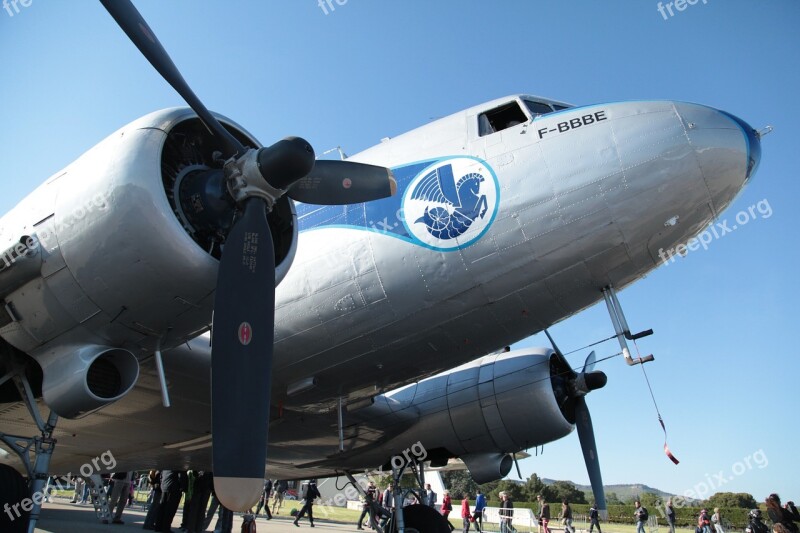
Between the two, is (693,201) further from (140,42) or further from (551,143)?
(140,42)

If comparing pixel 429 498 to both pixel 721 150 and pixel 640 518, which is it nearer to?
pixel 640 518

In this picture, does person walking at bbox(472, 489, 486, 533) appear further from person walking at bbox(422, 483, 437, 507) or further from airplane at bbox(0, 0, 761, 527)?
airplane at bbox(0, 0, 761, 527)

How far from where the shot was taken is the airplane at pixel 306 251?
4934 mm

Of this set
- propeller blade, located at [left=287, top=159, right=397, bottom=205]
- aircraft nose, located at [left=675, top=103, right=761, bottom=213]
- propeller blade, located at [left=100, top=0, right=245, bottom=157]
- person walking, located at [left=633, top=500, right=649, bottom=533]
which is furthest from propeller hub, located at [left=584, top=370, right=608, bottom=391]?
person walking, located at [left=633, top=500, right=649, bottom=533]

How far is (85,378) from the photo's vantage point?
507 centimetres

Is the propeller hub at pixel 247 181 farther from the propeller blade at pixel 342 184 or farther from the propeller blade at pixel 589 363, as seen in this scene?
the propeller blade at pixel 589 363

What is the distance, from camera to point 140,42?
5047mm

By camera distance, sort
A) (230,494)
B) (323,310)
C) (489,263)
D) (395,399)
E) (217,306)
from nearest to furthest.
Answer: (230,494) → (217,306) → (489,263) → (323,310) → (395,399)

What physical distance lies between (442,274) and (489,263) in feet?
1.65

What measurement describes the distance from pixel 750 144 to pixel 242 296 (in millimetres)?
5046

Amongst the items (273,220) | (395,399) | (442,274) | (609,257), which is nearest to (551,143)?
(609,257)

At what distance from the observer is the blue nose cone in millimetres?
5653

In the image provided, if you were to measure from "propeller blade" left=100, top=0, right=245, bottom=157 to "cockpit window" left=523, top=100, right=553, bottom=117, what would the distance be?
129 inches

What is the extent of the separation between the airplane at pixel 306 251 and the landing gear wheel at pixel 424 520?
189 cm
